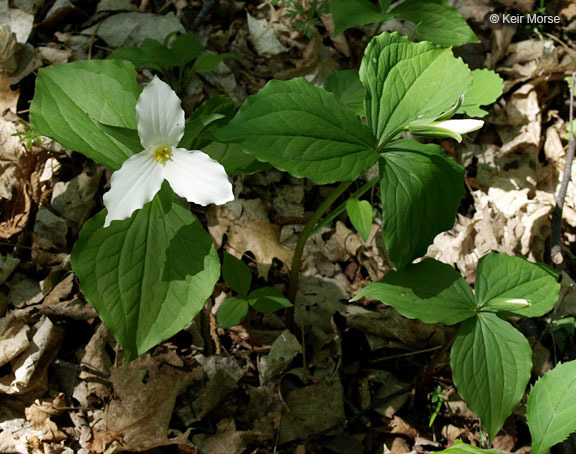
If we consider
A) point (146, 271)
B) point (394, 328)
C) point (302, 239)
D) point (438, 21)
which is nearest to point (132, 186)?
point (146, 271)

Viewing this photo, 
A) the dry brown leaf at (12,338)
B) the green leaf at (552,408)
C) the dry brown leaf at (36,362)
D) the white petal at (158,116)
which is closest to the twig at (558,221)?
the green leaf at (552,408)

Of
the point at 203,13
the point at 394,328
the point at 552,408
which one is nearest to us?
the point at 552,408

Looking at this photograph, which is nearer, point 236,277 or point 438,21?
point 236,277

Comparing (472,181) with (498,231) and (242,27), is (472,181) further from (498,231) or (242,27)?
(242,27)

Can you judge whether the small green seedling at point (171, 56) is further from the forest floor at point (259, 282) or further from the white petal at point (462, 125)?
the white petal at point (462, 125)

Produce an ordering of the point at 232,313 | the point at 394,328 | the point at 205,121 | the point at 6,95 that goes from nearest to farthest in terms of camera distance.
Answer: the point at 205,121 < the point at 232,313 < the point at 394,328 < the point at 6,95

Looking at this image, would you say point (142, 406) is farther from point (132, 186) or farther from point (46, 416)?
point (132, 186)

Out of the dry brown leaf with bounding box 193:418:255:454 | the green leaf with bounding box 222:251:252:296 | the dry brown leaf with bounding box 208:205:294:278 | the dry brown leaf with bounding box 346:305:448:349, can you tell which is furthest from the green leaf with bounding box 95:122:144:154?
the dry brown leaf with bounding box 346:305:448:349
